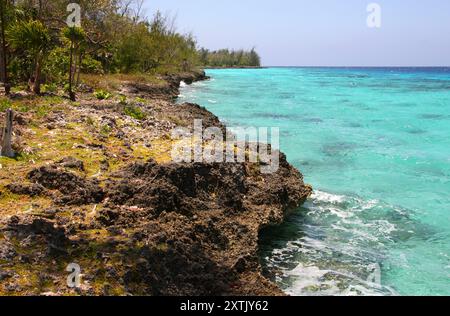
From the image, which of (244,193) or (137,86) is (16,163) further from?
(137,86)

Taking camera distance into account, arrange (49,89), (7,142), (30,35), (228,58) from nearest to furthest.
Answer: (7,142)
(30,35)
(49,89)
(228,58)

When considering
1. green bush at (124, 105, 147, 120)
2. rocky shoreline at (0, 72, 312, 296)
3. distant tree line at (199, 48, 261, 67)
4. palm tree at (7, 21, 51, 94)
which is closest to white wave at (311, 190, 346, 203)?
rocky shoreline at (0, 72, 312, 296)

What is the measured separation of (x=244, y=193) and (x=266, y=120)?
68.3ft

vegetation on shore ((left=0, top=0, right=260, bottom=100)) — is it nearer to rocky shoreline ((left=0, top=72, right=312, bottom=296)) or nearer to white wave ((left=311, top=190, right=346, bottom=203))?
rocky shoreline ((left=0, top=72, right=312, bottom=296))

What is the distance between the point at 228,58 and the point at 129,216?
178m

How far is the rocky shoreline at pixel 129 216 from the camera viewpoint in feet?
22.2

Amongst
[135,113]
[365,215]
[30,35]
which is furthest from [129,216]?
[30,35]

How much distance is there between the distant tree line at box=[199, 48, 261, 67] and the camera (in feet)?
565

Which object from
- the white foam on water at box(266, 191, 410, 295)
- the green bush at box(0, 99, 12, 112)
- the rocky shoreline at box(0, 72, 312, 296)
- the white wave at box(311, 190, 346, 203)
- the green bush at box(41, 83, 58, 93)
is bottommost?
the white foam on water at box(266, 191, 410, 295)

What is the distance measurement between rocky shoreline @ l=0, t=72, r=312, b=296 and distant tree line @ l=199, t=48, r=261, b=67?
517 feet

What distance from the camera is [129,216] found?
8383 millimetres

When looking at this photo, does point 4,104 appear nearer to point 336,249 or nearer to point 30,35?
point 30,35
